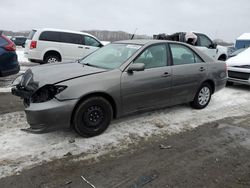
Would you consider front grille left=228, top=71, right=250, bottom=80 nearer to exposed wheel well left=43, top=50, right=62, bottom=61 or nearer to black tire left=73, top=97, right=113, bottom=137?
black tire left=73, top=97, right=113, bottom=137

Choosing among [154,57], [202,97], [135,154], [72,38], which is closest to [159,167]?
[135,154]

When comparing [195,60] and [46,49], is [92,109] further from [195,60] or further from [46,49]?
[46,49]

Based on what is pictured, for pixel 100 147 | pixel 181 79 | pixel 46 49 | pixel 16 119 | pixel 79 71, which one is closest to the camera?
pixel 100 147

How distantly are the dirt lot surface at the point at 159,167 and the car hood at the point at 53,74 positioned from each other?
3.92 feet

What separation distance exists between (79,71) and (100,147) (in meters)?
1.32

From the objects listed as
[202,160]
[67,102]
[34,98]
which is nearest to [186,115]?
[202,160]

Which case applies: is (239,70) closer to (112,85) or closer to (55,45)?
(112,85)

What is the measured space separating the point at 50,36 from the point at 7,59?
5655mm

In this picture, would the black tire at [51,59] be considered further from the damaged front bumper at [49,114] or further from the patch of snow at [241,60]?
the damaged front bumper at [49,114]

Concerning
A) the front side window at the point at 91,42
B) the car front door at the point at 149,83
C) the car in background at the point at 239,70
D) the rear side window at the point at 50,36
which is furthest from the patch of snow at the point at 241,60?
the rear side window at the point at 50,36

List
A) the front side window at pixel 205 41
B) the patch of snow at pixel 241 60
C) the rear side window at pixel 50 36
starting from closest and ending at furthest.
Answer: the patch of snow at pixel 241 60 < the rear side window at pixel 50 36 < the front side window at pixel 205 41

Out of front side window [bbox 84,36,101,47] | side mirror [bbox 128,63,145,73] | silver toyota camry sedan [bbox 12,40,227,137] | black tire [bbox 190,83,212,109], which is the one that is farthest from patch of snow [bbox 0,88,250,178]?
front side window [bbox 84,36,101,47]

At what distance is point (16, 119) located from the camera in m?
5.21

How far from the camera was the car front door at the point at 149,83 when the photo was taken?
15.8 ft
